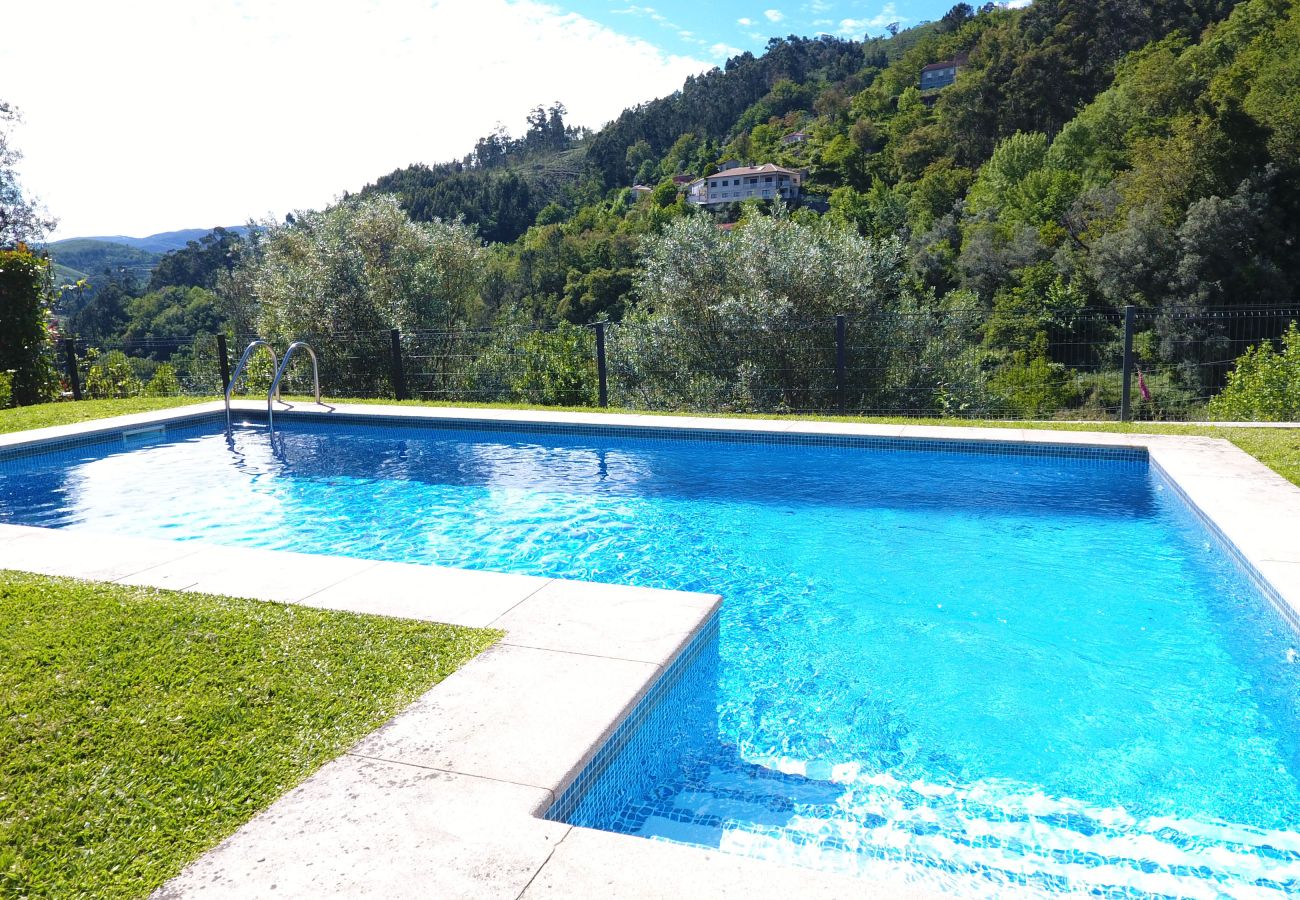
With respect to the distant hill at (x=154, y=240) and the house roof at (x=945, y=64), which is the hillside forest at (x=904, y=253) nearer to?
the house roof at (x=945, y=64)

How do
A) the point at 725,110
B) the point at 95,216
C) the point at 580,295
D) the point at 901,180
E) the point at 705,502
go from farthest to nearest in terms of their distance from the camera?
the point at 725,110, the point at 901,180, the point at 580,295, the point at 95,216, the point at 705,502

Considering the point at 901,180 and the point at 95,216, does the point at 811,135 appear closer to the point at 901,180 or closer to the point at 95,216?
the point at 901,180

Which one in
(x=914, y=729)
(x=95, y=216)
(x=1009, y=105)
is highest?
(x=1009, y=105)

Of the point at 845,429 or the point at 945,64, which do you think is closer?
the point at 845,429

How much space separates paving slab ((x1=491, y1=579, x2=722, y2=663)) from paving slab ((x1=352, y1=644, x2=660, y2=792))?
12 centimetres

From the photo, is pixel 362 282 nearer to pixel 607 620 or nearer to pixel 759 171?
pixel 607 620

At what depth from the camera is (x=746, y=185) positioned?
303ft

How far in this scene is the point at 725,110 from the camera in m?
116

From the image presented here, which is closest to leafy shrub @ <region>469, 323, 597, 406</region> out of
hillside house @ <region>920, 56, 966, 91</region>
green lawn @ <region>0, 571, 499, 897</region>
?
green lawn @ <region>0, 571, 499, 897</region>

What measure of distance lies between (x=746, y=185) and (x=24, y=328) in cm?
8709

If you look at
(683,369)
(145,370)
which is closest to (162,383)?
(145,370)

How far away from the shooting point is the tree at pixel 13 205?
27859mm

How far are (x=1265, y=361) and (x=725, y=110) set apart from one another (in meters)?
116

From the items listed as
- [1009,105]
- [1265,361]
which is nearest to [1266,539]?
[1265,361]
